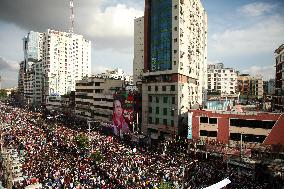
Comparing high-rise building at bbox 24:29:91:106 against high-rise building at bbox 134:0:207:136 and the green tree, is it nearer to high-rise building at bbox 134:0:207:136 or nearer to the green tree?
high-rise building at bbox 134:0:207:136

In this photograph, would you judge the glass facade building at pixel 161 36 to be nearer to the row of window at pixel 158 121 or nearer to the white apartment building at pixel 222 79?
the row of window at pixel 158 121

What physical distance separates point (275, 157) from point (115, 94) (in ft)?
139

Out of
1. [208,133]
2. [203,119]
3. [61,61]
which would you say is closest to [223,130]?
[208,133]

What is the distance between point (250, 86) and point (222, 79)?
55.4ft

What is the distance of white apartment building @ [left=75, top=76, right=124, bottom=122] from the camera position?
7850 cm

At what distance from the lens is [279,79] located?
68750 millimetres

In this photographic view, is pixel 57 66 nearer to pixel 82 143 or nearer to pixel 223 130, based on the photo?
pixel 82 143

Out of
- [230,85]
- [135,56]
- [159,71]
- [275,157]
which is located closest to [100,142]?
[159,71]

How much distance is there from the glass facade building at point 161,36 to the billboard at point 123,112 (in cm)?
997

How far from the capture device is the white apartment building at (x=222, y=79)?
157 m

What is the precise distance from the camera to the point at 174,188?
30.4 m

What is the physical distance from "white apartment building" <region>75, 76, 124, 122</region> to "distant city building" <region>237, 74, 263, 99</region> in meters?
95.6

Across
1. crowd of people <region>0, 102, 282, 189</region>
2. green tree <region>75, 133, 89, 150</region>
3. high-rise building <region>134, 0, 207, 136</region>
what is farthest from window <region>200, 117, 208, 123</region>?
green tree <region>75, 133, 89, 150</region>

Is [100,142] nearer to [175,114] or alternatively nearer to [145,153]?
[145,153]
